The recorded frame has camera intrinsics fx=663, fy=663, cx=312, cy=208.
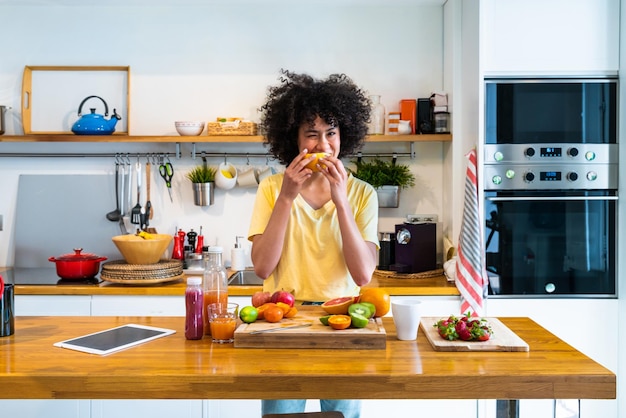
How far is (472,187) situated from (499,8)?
860mm

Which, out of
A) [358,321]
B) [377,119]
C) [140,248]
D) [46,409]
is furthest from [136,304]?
[358,321]

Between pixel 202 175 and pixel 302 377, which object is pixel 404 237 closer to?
pixel 202 175

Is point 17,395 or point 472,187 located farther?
point 472,187

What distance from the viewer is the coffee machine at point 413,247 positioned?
11.4 ft

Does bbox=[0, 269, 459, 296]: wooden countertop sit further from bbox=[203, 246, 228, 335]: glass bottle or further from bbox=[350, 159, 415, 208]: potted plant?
bbox=[203, 246, 228, 335]: glass bottle

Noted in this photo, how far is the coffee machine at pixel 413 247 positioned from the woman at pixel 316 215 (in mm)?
1277

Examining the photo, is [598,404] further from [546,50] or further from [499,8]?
[499,8]

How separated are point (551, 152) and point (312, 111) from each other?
1509 mm

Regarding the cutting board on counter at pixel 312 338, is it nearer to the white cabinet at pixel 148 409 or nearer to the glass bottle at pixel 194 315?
the glass bottle at pixel 194 315

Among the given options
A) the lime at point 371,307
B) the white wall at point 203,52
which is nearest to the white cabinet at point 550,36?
the white wall at point 203,52

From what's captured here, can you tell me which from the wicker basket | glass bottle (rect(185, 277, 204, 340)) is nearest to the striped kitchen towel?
the wicker basket

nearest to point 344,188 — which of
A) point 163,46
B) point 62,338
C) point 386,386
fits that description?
point 386,386

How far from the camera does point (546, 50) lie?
317 centimetres

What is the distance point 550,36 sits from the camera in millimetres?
3160
